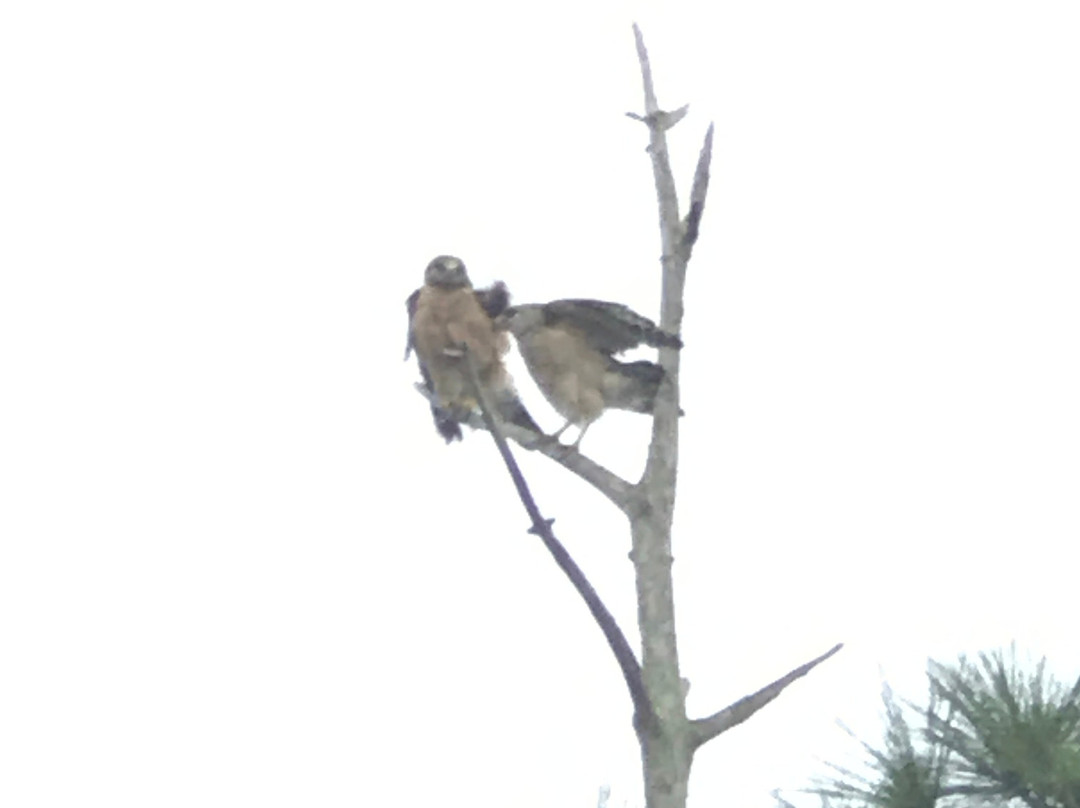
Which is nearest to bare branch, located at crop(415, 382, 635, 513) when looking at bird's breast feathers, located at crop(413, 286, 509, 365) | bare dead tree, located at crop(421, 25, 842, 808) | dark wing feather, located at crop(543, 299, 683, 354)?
bare dead tree, located at crop(421, 25, 842, 808)

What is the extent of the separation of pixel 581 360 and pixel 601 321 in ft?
0.97

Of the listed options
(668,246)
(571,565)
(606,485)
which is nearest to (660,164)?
(668,246)

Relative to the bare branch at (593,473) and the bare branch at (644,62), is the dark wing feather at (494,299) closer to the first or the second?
the bare branch at (593,473)

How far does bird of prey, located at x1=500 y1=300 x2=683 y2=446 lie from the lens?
6.27 m

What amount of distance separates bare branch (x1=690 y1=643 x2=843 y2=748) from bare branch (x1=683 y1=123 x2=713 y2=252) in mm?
1279

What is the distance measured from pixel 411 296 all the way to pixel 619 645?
3136mm

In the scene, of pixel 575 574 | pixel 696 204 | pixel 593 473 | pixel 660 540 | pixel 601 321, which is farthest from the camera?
pixel 601 321

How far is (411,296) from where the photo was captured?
6.48 meters

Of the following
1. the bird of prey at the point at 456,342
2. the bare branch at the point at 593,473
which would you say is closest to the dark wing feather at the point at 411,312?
the bird of prey at the point at 456,342

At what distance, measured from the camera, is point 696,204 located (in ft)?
15.0

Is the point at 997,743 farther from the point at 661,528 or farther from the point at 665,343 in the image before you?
the point at 665,343

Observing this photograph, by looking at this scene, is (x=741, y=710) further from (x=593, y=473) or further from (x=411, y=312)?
(x=411, y=312)

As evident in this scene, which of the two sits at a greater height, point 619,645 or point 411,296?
point 411,296

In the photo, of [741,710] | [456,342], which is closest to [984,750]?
[741,710]
